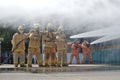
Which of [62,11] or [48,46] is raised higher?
[62,11]

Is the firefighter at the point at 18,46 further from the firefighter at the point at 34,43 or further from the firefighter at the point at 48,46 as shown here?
the firefighter at the point at 48,46

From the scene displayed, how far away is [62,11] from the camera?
13711 millimetres

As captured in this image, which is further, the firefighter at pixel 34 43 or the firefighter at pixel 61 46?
the firefighter at pixel 61 46

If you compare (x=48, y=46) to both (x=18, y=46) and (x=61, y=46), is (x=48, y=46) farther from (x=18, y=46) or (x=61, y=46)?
(x=18, y=46)

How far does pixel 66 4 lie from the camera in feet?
44.5

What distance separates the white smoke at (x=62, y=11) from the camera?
43.6ft

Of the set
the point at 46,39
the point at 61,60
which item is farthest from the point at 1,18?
the point at 61,60

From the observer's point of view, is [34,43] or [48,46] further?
[48,46]

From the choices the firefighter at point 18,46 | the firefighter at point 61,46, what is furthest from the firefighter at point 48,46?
the firefighter at point 18,46

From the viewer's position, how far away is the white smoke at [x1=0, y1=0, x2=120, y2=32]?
13.3 meters

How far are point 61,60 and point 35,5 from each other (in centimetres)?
233

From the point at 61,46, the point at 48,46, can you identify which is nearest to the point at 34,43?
the point at 48,46

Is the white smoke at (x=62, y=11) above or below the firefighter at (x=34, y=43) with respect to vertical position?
above
